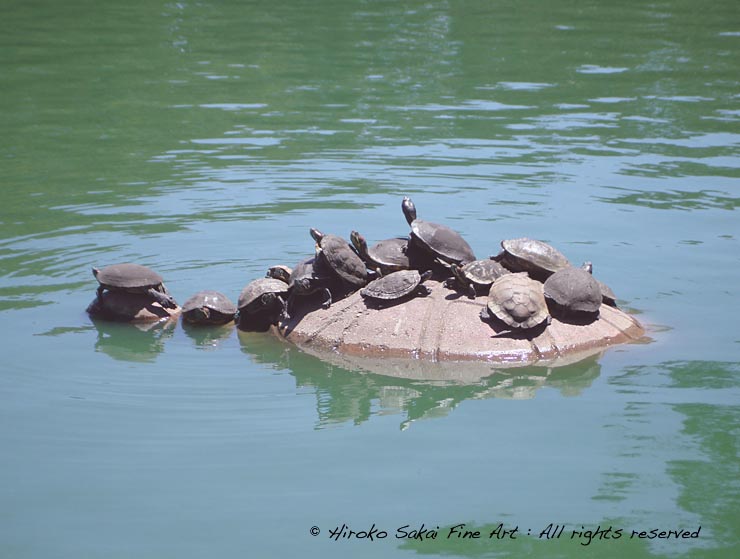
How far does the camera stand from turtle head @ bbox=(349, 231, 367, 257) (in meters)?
9.52

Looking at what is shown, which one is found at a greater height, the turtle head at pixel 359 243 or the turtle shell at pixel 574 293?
the turtle head at pixel 359 243

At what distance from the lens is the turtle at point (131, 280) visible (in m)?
9.95

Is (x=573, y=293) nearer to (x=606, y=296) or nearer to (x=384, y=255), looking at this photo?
(x=606, y=296)

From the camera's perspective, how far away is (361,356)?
9.02 meters

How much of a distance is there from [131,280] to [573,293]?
13.7 feet

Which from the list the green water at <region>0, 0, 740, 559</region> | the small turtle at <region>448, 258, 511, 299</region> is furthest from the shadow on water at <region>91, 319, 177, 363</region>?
the small turtle at <region>448, 258, 511, 299</region>

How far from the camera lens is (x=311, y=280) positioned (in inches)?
370

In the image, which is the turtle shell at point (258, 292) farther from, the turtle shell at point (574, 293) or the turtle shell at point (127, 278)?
the turtle shell at point (574, 293)

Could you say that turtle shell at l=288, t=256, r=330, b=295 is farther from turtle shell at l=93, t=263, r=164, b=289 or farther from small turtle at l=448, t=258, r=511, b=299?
turtle shell at l=93, t=263, r=164, b=289

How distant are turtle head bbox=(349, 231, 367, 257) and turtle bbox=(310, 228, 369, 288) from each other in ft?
0.24

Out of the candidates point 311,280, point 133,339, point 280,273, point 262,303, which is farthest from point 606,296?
point 133,339

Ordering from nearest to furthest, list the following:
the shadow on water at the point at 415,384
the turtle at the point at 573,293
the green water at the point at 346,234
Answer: the green water at the point at 346,234
the shadow on water at the point at 415,384
the turtle at the point at 573,293

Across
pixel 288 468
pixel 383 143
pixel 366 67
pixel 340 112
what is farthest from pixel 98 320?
pixel 366 67

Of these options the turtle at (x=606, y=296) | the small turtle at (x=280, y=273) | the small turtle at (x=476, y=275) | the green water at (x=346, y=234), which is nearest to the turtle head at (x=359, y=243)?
the small turtle at (x=280, y=273)
